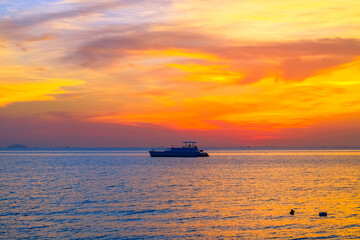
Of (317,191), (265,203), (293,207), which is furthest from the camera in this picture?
(317,191)

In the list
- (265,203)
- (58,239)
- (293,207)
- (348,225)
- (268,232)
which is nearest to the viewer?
(58,239)

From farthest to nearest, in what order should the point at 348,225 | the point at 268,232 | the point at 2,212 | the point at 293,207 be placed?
the point at 293,207 → the point at 2,212 → the point at 348,225 → the point at 268,232

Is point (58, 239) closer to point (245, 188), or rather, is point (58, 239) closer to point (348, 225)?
point (348, 225)

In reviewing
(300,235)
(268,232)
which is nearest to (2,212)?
(268,232)

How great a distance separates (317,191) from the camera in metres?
64.9

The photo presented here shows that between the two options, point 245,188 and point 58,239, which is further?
point 245,188

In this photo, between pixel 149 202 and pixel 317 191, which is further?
pixel 317 191

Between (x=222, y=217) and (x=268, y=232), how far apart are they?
23.7 ft

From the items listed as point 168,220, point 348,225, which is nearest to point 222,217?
point 168,220

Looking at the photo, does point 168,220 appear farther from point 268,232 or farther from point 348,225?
point 348,225

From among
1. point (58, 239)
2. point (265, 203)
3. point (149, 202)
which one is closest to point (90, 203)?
point (149, 202)

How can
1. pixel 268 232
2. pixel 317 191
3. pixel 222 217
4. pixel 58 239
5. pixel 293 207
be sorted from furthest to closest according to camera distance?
1. pixel 317 191
2. pixel 293 207
3. pixel 222 217
4. pixel 268 232
5. pixel 58 239

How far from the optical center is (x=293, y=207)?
49.2 m

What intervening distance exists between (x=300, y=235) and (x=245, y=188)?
3335cm
